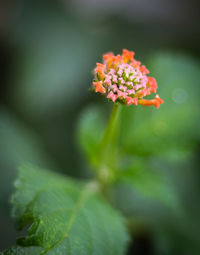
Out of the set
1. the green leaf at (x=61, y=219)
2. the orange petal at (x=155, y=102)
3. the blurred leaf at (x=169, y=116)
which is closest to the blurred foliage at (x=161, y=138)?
the blurred leaf at (x=169, y=116)

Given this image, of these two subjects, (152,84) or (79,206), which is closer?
(152,84)

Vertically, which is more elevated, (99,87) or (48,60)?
(48,60)

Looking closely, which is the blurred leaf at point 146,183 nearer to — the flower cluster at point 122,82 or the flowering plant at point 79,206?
the flowering plant at point 79,206

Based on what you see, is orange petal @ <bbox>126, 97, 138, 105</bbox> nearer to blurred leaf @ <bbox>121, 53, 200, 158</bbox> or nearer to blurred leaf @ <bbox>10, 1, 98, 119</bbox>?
blurred leaf @ <bbox>121, 53, 200, 158</bbox>

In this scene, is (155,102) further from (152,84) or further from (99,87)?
(99,87)

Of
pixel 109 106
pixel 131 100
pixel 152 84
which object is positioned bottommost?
pixel 131 100

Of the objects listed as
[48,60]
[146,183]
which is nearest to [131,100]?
[146,183]

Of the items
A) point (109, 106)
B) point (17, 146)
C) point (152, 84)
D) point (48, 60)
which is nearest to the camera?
point (152, 84)

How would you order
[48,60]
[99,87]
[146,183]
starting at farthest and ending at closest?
1. [48,60]
2. [146,183]
3. [99,87]
